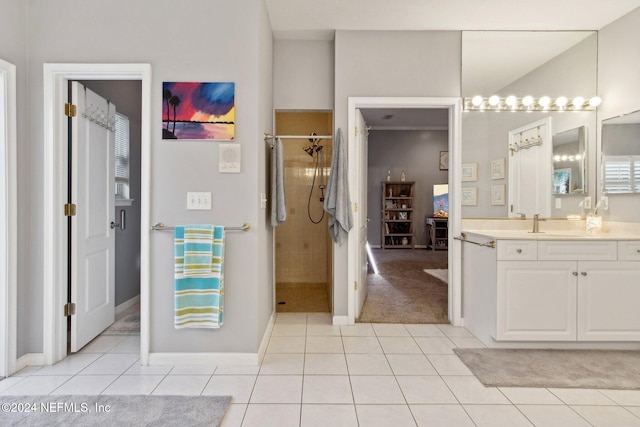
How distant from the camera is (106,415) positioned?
1902mm

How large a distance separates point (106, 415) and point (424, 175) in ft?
25.4

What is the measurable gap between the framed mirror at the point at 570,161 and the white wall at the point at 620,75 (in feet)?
0.61

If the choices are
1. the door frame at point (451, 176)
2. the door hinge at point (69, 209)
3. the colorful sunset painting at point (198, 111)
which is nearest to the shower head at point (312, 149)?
the door frame at point (451, 176)

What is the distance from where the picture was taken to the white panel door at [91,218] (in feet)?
8.78

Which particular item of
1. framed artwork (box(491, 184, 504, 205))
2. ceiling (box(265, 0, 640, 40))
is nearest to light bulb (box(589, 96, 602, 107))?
ceiling (box(265, 0, 640, 40))

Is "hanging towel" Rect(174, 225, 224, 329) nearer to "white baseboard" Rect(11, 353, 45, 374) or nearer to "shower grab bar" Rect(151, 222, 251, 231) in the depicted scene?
"shower grab bar" Rect(151, 222, 251, 231)

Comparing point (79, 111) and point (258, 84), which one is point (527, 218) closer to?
point (258, 84)

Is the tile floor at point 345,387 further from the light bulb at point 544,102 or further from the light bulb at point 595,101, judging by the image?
the light bulb at point 595,101

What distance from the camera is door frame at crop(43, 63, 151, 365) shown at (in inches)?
98.1

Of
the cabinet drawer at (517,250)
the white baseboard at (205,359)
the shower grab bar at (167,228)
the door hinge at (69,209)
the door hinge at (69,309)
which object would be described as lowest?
the white baseboard at (205,359)

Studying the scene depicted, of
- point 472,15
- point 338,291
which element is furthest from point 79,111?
point 472,15

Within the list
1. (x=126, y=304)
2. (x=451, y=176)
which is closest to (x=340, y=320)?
(x=451, y=176)

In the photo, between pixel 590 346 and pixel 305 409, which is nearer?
pixel 305 409

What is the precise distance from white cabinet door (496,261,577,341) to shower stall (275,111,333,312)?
2561 mm
